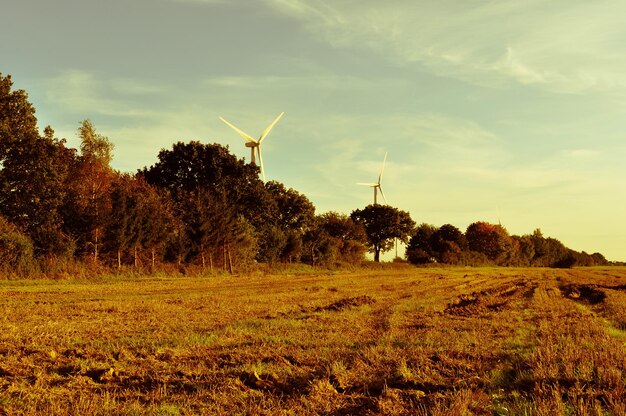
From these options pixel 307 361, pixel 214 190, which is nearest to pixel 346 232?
pixel 214 190

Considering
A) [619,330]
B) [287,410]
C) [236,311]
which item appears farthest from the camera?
[236,311]

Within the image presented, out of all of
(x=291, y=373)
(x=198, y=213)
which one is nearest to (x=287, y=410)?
(x=291, y=373)

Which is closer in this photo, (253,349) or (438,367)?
(438,367)

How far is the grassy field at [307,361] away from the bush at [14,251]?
17076 millimetres

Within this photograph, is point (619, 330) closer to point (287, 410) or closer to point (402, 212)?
point (287, 410)

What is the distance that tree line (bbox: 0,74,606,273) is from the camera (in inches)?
1478

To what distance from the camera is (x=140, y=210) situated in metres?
45.3

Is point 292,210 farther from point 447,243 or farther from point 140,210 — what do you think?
point 447,243

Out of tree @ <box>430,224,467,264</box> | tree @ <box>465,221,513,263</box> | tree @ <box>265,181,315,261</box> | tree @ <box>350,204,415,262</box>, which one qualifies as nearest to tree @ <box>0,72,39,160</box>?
tree @ <box>265,181,315,261</box>

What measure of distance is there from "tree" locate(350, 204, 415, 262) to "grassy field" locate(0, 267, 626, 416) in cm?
8746

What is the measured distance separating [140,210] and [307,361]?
38099mm

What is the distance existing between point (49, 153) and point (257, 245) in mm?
28323

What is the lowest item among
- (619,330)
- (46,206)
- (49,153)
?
(619,330)

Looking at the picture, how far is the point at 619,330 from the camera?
50.4ft
